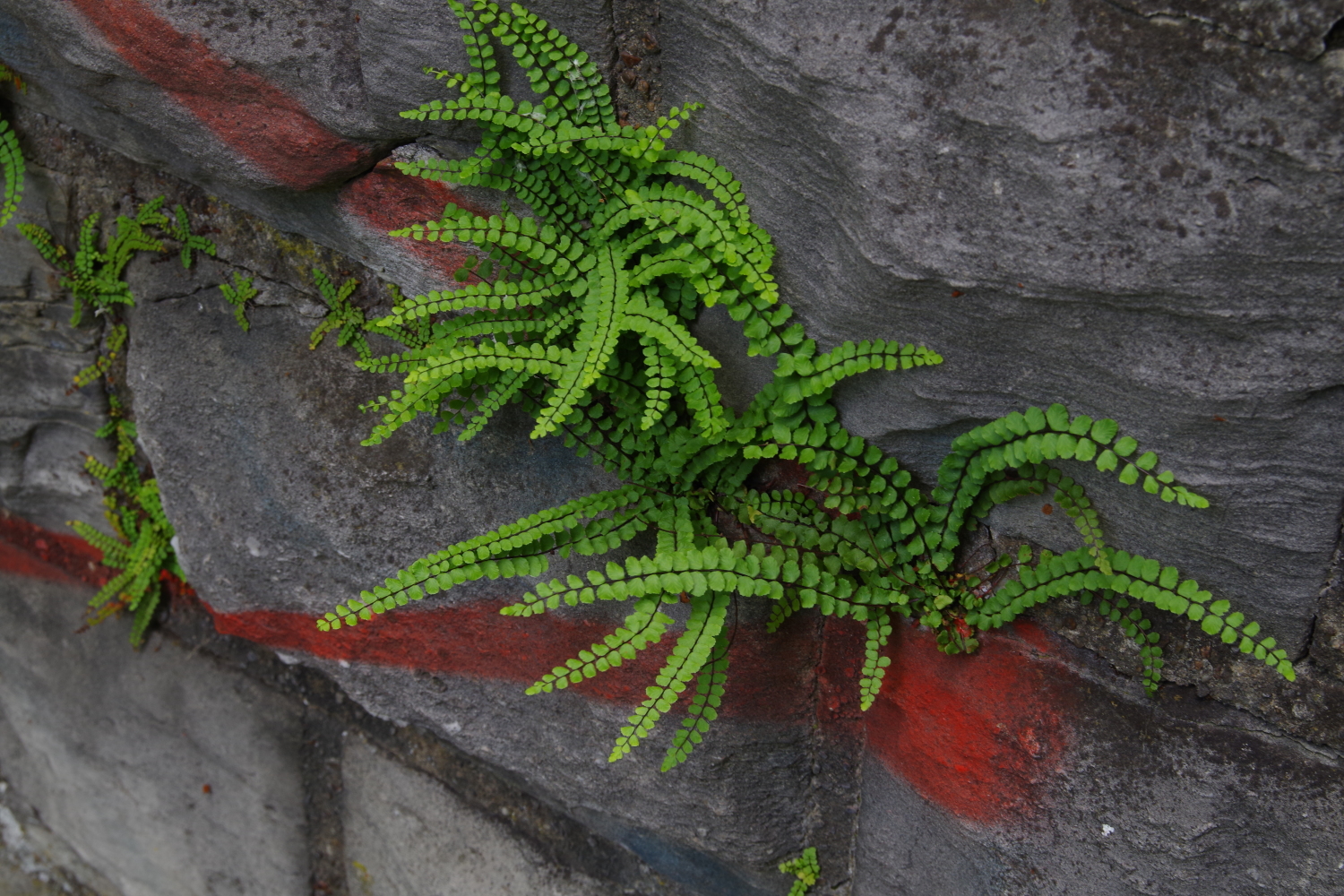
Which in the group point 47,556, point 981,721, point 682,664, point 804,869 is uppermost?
point 981,721

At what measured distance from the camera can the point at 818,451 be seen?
8.07ft

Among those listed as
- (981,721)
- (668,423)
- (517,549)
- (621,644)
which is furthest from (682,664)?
(981,721)

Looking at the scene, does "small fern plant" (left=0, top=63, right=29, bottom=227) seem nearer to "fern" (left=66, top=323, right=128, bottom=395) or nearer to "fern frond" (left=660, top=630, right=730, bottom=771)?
"fern" (left=66, top=323, right=128, bottom=395)

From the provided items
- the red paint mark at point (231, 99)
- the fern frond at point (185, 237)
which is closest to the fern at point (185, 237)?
the fern frond at point (185, 237)

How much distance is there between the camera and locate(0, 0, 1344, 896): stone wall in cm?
184

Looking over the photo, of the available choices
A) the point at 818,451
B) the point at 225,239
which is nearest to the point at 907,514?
the point at 818,451

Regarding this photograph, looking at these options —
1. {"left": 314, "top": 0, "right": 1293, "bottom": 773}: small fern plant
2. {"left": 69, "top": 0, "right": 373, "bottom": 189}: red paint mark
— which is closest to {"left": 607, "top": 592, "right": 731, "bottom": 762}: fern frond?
{"left": 314, "top": 0, "right": 1293, "bottom": 773}: small fern plant

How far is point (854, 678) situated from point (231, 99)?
253 cm

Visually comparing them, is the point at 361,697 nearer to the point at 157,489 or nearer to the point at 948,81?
the point at 157,489

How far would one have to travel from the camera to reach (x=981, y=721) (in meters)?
2.56

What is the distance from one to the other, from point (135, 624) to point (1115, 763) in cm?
388

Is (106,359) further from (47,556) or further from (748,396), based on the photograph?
(748,396)

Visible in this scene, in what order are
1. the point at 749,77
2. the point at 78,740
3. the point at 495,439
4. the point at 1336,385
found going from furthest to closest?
the point at 78,740
the point at 495,439
the point at 749,77
the point at 1336,385

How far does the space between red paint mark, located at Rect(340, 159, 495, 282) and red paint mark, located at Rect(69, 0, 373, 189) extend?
0.06m
